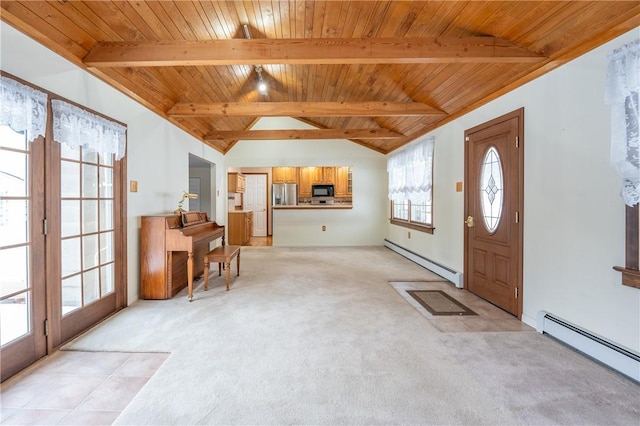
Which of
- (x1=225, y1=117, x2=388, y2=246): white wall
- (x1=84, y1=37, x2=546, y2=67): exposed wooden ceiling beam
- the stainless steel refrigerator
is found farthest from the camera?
the stainless steel refrigerator

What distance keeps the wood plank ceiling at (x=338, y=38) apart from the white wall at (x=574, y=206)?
0.53 ft

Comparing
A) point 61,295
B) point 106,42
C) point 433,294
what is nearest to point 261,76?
point 106,42

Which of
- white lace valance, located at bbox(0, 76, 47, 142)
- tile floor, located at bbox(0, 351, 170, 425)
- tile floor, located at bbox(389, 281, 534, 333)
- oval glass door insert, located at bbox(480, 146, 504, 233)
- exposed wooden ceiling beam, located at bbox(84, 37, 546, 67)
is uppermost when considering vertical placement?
exposed wooden ceiling beam, located at bbox(84, 37, 546, 67)

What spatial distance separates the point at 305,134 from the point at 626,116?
4.41 meters

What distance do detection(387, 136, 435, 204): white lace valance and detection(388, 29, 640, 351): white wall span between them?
1.69 meters

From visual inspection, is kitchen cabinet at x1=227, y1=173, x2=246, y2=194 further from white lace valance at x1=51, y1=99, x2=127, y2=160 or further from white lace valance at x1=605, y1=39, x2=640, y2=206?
white lace valance at x1=605, y1=39, x2=640, y2=206

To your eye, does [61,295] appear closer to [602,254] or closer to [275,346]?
[275,346]

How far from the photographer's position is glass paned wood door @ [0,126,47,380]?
1720 mm

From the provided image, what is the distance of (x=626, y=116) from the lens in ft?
Result: 5.54

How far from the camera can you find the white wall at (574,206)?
184 centimetres

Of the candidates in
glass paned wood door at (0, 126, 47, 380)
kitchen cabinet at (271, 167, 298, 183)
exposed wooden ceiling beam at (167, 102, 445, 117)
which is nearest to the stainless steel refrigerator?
kitchen cabinet at (271, 167, 298, 183)

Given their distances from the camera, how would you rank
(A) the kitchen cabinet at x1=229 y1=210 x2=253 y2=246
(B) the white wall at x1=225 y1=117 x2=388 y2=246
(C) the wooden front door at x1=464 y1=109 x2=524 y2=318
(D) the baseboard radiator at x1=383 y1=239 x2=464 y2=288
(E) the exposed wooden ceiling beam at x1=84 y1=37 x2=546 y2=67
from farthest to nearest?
(A) the kitchen cabinet at x1=229 y1=210 x2=253 y2=246 < (B) the white wall at x1=225 y1=117 x2=388 y2=246 < (D) the baseboard radiator at x1=383 y1=239 x2=464 y2=288 < (C) the wooden front door at x1=464 y1=109 x2=524 y2=318 < (E) the exposed wooden ceiling beam at x1=84 y1=37 x2=546 y2=67

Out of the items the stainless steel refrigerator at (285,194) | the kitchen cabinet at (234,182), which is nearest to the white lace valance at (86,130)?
the kitchen cabinet at (234,182)

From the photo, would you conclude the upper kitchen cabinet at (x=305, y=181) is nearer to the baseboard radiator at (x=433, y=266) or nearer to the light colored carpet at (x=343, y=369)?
the baseboard radiator at (x=433, y=266)
